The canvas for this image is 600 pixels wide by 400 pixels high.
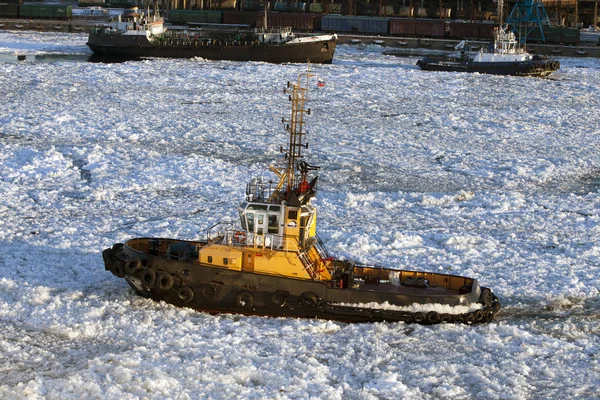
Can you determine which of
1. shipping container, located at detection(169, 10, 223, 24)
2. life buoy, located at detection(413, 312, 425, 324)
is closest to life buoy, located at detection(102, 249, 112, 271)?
life buoy, located at detection(413, 312, 425, 324)

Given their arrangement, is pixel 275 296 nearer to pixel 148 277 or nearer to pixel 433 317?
pixel 148 277

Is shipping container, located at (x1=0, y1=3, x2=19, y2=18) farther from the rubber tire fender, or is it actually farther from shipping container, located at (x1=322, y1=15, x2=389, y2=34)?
the rubber tire fender

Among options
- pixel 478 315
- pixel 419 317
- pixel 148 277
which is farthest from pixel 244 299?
pixel 478 315

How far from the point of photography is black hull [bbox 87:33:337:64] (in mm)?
50281

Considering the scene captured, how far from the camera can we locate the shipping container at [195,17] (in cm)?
7331

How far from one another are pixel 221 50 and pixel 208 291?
124 feet

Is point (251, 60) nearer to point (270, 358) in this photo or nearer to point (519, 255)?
point (519, 255)

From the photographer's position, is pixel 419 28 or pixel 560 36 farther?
pixel 419 28

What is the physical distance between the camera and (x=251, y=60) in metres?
51.0

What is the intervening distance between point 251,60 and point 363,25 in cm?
2088

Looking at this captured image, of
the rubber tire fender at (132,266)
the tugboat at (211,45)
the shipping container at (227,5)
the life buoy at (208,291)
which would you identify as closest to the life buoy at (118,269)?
the rubber tire fender at (132,266)

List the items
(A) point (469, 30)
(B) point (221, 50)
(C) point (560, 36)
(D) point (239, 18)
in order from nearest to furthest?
(B) point (221, 50) < (C) point (560, 36) < (A) point (469, 30) < (D) point (239, 18)

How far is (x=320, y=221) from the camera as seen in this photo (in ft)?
64.9

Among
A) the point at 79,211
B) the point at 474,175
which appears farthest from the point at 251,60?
the point at 79,211
